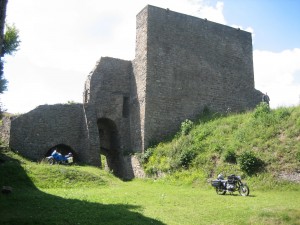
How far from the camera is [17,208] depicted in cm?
836

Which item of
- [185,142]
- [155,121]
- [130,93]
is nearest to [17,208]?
[185,142]

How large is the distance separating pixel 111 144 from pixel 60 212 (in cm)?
1481

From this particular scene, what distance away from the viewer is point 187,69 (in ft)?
73.4

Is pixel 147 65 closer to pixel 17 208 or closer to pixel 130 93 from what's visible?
pixel 130 93

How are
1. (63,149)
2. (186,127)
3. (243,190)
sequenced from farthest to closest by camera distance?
(63,149) < (186,127) < (243,190)

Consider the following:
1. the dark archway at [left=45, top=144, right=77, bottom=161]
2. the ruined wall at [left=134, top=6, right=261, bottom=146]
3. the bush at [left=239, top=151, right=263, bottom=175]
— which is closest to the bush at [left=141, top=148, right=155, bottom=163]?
the ruined wall at [left=134, top=6, right=261, bottom=146]

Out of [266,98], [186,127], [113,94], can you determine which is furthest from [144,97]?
[266,98]

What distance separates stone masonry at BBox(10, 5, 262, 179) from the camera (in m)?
20.2

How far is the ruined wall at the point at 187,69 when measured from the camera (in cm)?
2111

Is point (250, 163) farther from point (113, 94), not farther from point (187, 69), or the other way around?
point (113, 94)

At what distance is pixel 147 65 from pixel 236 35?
8.32 meters

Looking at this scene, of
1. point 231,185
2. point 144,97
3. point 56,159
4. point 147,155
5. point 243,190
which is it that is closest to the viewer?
point 243,190

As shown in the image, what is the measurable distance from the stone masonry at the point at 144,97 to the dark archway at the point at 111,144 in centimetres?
4

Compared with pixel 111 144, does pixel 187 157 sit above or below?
below
